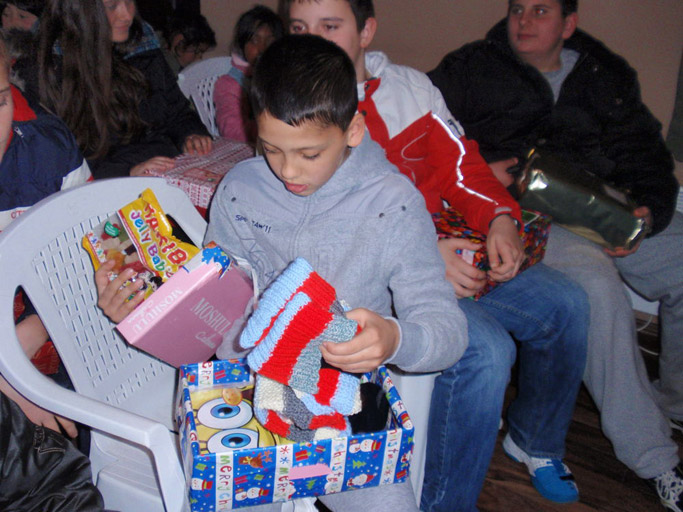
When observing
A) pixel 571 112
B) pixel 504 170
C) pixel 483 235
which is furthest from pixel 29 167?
pixel 571 112

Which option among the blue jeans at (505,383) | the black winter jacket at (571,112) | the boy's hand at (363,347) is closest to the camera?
the boy's hand at (363,347)

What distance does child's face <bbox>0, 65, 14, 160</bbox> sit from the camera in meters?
1.17

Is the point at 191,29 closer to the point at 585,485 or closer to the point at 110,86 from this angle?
the point at 110,86

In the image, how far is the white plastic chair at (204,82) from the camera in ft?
8.30

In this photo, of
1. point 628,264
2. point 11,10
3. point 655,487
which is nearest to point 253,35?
point 11,10

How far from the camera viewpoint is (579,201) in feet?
5.35

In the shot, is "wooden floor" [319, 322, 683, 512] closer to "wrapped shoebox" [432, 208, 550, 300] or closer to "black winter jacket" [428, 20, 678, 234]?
"wrapped shoebox" [432, 208, 550, 300]

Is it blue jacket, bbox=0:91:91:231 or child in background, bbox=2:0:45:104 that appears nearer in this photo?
blue jacket, bbox=0:91:91:231

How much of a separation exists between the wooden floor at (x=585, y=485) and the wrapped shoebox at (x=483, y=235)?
62 centimetres

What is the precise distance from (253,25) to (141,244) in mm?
2060

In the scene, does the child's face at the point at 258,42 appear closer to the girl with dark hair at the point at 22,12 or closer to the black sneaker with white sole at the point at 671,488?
the girl with dark hair at the point at 22,12

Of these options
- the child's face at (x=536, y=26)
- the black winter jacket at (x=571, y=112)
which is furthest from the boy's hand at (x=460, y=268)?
the child's face at (x=536, y=26)

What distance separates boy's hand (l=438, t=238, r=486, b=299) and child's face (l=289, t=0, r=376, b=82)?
0.53 meters

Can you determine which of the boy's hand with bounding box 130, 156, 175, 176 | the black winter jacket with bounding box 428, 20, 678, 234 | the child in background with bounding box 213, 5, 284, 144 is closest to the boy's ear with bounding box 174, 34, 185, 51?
the child in background with bounding box 213, 5, 284, 144
